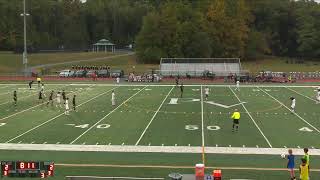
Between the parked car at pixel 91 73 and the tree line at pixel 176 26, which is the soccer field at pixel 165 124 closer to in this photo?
the parked car at pixel 91 73

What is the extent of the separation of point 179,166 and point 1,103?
21272 millimetres

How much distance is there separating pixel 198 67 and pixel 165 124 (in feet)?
130

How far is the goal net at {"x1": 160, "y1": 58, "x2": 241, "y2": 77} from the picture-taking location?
61.9 metres

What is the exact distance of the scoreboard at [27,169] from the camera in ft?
45.0

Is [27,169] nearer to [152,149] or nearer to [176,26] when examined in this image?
[152,149]

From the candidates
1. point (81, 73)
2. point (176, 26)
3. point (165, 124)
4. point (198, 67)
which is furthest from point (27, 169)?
point (176, 26)

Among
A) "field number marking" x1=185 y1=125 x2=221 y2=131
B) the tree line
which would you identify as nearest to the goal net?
the tree line

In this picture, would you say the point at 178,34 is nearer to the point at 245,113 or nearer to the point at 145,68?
the point at 145,68

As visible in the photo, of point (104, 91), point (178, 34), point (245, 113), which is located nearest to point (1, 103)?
point (104, 91)

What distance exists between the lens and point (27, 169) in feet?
45.0

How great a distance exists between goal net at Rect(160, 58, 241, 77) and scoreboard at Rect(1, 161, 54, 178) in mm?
47174

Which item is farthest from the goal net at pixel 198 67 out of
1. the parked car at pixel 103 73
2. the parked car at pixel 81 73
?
the parked car at pixel 81 73

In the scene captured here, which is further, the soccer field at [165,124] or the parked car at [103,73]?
the parked car at [103,73]

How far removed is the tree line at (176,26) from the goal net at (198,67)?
1266cm
